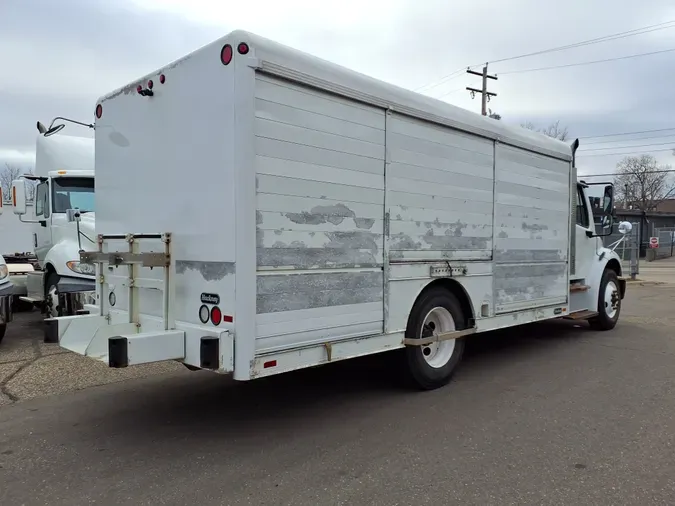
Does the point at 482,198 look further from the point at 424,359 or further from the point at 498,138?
the point at 424,359

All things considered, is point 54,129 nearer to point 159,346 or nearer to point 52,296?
Answer: point 52,296

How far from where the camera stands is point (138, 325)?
4742 mm

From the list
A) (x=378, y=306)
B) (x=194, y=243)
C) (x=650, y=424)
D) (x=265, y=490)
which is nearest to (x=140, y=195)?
(x=194, y=243)

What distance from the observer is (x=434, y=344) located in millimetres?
5723

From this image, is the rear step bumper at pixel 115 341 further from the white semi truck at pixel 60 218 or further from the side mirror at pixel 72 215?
the side mirror at pixel 72 215

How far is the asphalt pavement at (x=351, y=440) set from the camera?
11.3 ft

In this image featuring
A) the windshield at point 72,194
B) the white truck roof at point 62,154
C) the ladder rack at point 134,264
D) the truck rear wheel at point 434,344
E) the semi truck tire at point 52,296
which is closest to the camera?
the ladder rack at point 134,264

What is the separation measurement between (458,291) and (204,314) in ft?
9.42

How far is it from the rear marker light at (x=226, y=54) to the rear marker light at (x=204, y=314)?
1.80 m

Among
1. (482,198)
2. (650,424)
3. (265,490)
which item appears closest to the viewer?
(265,490)

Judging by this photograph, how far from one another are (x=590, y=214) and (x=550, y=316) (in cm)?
243

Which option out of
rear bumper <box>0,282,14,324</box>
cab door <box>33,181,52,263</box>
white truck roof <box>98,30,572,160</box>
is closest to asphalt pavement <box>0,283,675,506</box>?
rear bumper <box>0,282,14,324</box>

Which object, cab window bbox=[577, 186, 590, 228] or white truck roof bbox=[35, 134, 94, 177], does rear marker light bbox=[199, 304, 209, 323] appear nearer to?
cab window bbox=[577, 186, 590, 228]

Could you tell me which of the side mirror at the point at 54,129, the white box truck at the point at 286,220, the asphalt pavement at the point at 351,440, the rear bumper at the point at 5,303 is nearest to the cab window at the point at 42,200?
the side mirror at the point at 54,129
